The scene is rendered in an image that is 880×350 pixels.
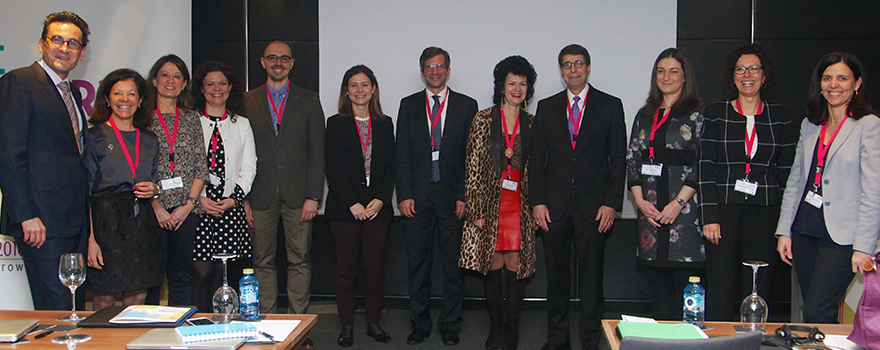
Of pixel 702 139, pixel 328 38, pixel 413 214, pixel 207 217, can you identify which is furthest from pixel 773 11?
pixel 207 217

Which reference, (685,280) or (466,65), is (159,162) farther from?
(685,280)

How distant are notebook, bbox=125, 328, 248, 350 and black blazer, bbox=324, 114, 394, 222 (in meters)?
1.97

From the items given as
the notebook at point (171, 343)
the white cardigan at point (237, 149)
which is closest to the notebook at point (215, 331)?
the notebook at point (171, 343)

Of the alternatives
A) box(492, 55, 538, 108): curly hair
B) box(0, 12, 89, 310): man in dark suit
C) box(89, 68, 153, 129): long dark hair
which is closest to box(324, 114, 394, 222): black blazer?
box(492, 55, 538, 108): curly hair

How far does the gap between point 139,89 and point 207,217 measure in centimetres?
86

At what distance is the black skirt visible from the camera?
10.3 feet

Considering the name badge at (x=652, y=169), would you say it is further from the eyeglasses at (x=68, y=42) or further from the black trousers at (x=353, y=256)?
the eyeglasses at (x=68, y=42)

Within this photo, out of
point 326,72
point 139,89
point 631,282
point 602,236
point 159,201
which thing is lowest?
point 631,282

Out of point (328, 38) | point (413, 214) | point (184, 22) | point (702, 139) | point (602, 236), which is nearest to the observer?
point (702, 139)

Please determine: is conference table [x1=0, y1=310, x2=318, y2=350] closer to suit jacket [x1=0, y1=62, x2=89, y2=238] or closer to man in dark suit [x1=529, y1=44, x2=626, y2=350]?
suit jacket [x1=0, y1=62, x2=89, y2=238]

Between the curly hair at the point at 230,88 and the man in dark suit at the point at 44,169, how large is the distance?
724 mm

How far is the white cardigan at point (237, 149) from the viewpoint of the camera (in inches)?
141

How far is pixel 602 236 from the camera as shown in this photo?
11.5ft

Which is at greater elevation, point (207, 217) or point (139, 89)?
point (139, 89)
